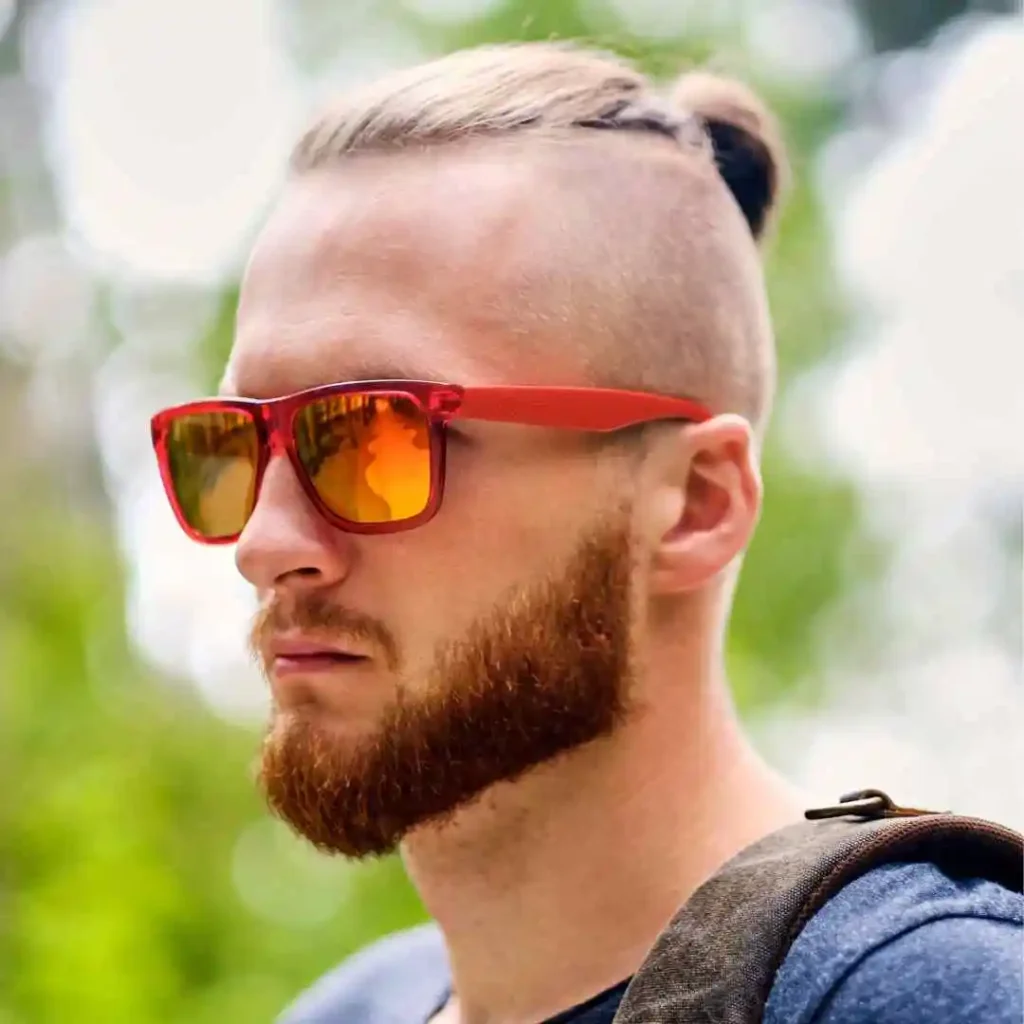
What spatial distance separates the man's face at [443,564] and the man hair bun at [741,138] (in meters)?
0.22

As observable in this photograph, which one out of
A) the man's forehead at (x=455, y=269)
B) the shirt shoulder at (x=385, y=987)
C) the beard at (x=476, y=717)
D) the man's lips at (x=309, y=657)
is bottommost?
the shirt shoulder at (x=385, y=987)

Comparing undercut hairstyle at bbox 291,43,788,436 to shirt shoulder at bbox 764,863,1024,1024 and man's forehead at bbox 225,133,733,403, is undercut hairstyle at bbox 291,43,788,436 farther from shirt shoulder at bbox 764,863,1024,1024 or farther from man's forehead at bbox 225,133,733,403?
shirt shoulder at bbox 764,863,1024,1024

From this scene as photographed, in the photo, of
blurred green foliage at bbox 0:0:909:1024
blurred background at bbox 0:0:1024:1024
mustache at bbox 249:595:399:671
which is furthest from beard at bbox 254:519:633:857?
blurred green foliage at bbox 0:0:909:1024

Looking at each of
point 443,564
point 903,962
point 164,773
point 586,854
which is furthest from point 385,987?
point 164,773

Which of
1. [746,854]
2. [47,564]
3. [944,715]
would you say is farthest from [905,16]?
[47,564]

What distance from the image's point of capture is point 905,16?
155 centimetres

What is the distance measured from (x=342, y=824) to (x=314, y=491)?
23 centimetres

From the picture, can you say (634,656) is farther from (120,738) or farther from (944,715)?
(120,738)

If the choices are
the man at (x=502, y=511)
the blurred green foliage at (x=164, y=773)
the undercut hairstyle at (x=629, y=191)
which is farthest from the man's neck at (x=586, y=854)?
the blurred green foliage at (x=164, y=773)

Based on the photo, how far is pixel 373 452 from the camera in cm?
90

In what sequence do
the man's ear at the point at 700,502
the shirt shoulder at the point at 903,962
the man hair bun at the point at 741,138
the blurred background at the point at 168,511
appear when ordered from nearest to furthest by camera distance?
the shirt shoulder at the point at 903,962 → the man's ear at the point at 700,502 → the man hair bun at the point at 741,138 → the blurred background at the point at 168,511

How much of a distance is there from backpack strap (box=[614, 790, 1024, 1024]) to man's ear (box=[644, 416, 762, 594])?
211mm

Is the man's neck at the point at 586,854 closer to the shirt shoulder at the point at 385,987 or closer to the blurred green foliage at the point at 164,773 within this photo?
the shirt shoulder at the point at 385,987

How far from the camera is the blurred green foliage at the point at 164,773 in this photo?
5.75 feet
